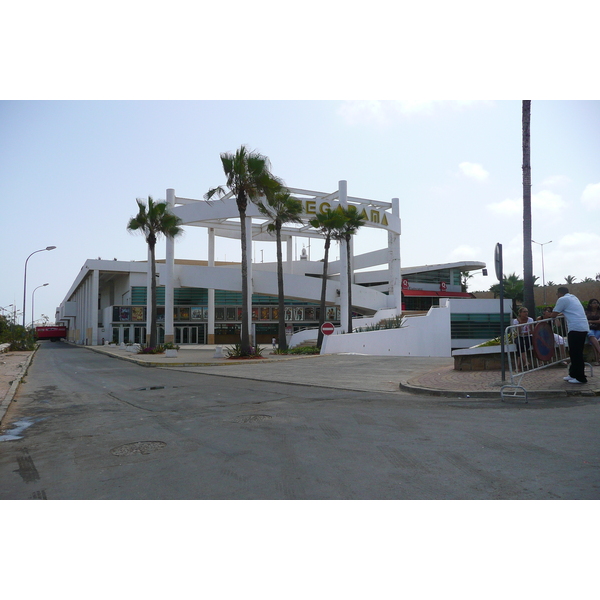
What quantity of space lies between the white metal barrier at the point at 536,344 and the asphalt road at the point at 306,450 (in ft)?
5.89

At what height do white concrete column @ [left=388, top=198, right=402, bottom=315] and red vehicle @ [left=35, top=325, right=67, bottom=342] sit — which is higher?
white concrete column @ [left=388, top=198, right=402, bottom=315]

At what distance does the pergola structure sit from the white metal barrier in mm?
21664

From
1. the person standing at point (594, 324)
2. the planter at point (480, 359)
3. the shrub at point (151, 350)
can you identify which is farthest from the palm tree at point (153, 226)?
the person standing at point (594, 324)

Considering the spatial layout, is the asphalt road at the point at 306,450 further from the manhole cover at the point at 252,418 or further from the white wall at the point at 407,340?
the white wall at the point at 407,340

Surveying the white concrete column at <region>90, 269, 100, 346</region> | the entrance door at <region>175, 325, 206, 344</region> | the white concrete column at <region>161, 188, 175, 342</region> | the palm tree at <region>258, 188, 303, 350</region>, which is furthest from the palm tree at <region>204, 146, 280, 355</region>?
the white concrete column at <region>90, 269, 100, 346</region>

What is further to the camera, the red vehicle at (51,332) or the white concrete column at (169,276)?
the red vehicle at (51,332)

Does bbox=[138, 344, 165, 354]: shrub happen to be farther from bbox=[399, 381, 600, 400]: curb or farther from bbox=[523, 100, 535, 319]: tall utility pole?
bbox=[399, 381, 600, 400]: curb

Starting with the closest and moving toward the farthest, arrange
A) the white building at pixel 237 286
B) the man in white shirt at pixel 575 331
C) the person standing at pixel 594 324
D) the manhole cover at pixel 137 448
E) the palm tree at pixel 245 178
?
the manhole cover at pixel 137 448 → the man in white shirt at pixel 575 331 → the person standing at pixel 594 324 → the palm tree at pixel 245 178 → the white building at pixel 237 286

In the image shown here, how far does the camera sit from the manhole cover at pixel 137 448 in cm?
577

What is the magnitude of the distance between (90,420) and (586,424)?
7438 millimetres

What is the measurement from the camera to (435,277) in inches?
2653

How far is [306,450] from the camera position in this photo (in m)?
5.50

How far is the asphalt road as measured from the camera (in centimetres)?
423

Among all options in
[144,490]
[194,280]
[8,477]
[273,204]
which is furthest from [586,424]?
[194,280]
